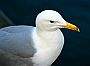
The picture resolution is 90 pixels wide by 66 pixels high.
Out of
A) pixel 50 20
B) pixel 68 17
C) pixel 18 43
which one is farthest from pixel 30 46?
pixel 68 17

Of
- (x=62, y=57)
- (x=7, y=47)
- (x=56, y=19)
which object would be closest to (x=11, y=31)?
(x=7, y=47)

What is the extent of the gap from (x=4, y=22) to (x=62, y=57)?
54 centimetres

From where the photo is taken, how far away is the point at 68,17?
A: 226cm

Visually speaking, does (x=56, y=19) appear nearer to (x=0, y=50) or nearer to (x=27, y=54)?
(x=27, y=54)

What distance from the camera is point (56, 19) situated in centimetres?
152

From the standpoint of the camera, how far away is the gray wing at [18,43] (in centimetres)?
166

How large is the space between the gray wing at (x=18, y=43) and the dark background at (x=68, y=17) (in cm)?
43

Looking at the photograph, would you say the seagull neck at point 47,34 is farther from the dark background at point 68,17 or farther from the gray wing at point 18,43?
the dark background at point 68,17

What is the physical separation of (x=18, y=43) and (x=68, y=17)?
0.69m

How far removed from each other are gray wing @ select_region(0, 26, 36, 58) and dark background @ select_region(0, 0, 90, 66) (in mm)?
429

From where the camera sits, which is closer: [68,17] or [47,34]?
[47,34]

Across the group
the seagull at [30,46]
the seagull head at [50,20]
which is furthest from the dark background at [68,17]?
the seagull head at [50,20]

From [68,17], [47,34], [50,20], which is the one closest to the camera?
[50,20]

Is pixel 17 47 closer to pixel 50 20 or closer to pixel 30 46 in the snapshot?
pixel 30 46
